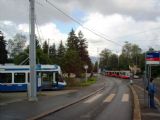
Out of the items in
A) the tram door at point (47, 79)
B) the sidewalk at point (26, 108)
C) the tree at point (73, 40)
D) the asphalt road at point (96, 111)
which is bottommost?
the asphalt road at point (96, 111)

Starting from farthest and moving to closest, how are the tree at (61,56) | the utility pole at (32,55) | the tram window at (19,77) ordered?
the tree at (61,56), the tram window at (19,77), the utility pole at (32,55)

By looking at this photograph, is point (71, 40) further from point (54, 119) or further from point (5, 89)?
point (54, 119)

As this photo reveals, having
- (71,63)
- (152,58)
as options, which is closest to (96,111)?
(152,58)

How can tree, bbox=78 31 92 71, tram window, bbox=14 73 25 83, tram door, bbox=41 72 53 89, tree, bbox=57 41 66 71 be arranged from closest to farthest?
tram window, bbox=14 73 25 83, tram door, bbox=41 72 53 89, tree, bbox=57 41 66 71, tree, bbox=78 31 92 71

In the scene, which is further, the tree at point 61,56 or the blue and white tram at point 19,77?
the tree at point 61,56

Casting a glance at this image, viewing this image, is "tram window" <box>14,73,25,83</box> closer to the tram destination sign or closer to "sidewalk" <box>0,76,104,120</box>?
A: "sidewalk" <box>0,76,104,120</box>

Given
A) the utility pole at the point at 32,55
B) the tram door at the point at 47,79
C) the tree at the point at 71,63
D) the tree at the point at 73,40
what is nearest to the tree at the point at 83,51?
the tree at the point at 73,40

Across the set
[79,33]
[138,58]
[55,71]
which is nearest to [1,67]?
[55,71]

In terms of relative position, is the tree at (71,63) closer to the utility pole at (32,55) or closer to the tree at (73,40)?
the utility pole at (32,55)

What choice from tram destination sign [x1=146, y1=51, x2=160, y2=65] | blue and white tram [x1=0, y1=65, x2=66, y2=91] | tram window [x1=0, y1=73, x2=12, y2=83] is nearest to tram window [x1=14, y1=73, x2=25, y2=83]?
blue and white tram [x1=0, y1=65, x2=66, y2=91]

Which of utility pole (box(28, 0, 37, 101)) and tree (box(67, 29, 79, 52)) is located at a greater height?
tree (box(67, 29, 79, 52))

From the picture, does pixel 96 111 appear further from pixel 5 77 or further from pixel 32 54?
pixel 5 77

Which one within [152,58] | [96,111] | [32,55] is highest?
[32,55]

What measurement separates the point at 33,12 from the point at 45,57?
4656 centimetres
